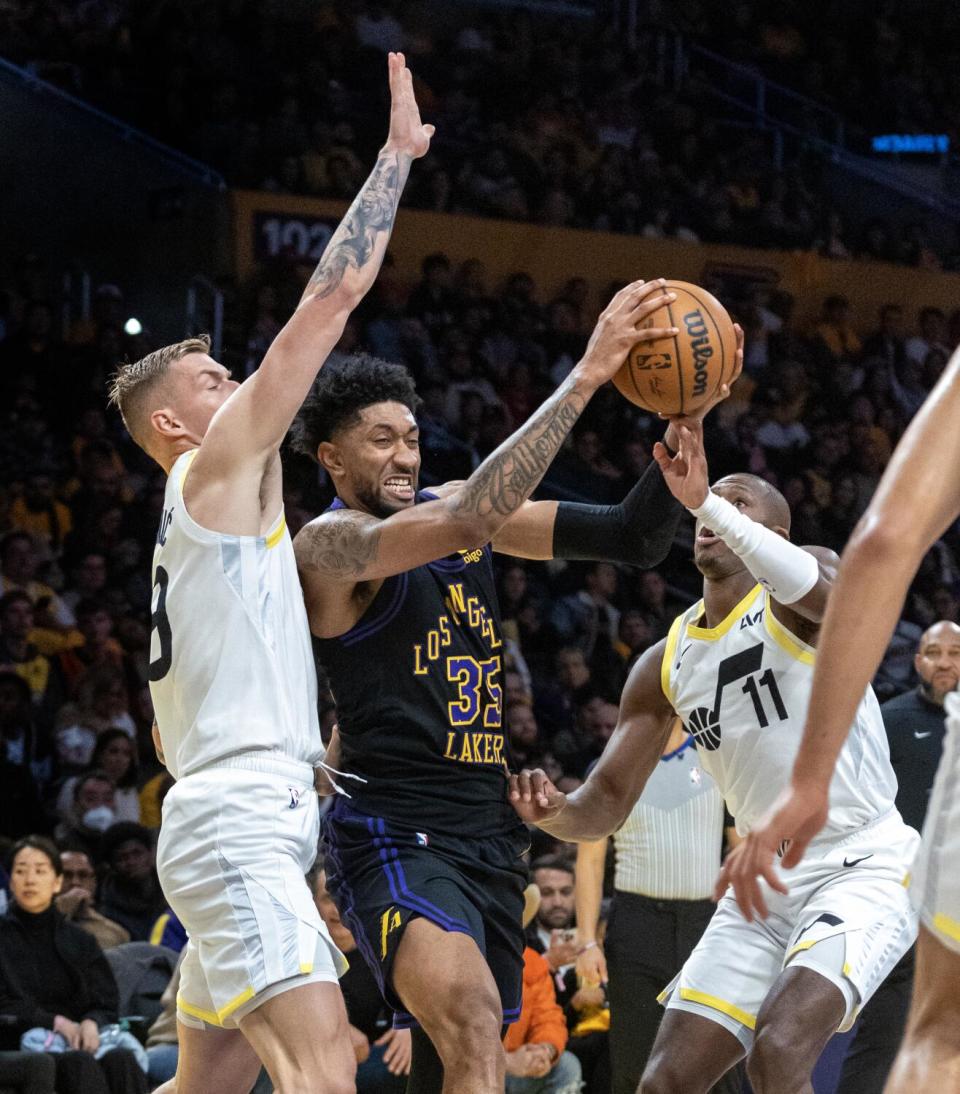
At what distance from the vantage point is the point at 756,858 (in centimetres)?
240

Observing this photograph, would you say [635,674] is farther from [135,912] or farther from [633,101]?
[633,101]

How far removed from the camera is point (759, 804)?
473 centimetres

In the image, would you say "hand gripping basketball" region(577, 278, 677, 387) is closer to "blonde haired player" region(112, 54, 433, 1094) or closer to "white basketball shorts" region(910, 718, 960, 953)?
"blonde haired player" region(112, 54, 433, 1094)

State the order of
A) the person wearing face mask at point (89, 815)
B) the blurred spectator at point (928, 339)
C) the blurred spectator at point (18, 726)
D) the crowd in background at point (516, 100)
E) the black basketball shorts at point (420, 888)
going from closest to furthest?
the black basketball shorts at point (420, 888)
the person wearing face mask at point (89, 815)
the blurred spectator at point (18, 726)
the crowd in background at point (516, 100)
the blurred spectator at point (928, 339)

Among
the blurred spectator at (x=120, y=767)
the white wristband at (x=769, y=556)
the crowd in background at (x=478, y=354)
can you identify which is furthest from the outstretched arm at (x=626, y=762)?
the blurred spectator at (x=120, y=767)

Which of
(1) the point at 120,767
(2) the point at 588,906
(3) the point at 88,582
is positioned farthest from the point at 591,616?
(2) the point at 588,906

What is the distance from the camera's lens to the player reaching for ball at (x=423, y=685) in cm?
412

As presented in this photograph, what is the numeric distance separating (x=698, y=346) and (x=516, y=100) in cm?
1183

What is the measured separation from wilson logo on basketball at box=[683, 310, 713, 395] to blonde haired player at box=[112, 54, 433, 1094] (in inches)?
34.7

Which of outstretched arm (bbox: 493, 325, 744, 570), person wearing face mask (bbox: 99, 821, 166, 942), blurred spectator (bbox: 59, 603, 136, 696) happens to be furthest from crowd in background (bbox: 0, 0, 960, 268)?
outstretched arm (bbox: 493, 325, 744, 570)

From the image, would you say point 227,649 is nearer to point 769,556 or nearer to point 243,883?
point 243,883

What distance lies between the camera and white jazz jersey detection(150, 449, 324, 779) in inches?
151

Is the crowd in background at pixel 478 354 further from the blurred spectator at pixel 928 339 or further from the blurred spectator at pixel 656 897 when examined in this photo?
the blurred spectator at pixel 656 897

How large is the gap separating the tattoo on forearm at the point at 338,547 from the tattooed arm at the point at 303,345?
43 centimetres
